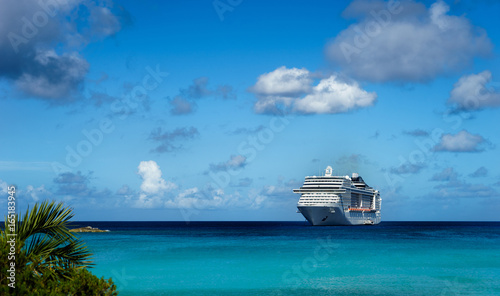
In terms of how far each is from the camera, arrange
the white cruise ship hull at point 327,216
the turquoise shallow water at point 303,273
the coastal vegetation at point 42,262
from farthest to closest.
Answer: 1. the white cruise ship hull at point 327,216
2. the turquoise shallow water at point 303,273
3. the coastal vegetation at point 42,262

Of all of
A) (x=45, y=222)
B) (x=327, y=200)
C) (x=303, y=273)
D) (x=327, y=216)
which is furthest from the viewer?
(x=327, y=216)

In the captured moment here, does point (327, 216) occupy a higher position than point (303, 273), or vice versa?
point (327, 216)

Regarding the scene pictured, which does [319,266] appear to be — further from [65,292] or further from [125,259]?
[65,292]

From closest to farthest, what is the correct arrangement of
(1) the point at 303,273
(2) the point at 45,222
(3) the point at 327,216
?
(2) the point at 45,222, (1) the point at 303,273, (3) the point at 327,216

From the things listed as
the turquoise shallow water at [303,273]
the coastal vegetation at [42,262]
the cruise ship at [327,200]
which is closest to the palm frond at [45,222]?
the coastal vegetation at [42,262]

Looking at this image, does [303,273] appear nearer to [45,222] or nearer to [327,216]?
[45,222]

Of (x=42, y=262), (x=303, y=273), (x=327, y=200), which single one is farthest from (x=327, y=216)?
(x=42, y=262)

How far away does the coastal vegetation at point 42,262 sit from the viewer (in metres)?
9.62

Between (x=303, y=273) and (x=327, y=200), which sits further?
(x=327, y=200)

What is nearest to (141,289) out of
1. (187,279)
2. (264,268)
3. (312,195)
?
(187,279)

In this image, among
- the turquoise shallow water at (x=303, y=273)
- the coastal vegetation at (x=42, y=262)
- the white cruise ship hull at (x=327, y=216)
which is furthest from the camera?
the white cruise ship hull at (x=327, y=216)

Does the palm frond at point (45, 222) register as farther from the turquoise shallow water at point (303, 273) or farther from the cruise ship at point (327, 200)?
the cruise ship at point (327, 200)

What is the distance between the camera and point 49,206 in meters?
10.7

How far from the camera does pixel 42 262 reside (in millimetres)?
11000
